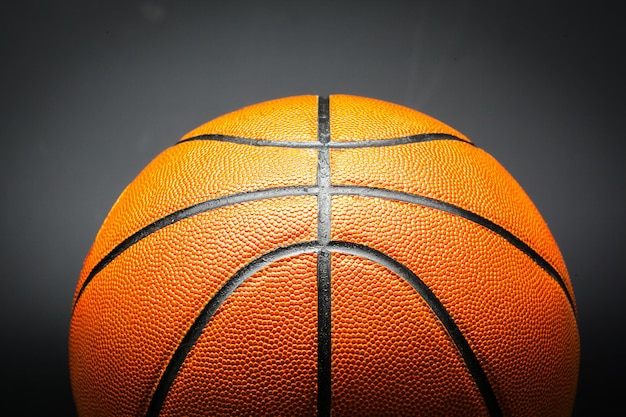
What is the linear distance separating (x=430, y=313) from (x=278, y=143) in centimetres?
55

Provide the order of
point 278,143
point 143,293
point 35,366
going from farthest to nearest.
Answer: point 35,366 → point 278,143 → point 143,293

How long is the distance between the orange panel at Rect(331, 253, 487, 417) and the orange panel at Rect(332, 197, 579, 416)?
6 centimetres

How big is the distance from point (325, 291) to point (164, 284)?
365 millimetres

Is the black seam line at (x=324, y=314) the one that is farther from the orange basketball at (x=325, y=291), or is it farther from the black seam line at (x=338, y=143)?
the black seam line at (x=338, y=143)

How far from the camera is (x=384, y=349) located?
1.60 m

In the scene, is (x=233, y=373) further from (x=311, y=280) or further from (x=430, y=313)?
(x=430, y=313)

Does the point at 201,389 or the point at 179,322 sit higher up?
the point at 179,322

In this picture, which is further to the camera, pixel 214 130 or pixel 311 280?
pixel 214 130

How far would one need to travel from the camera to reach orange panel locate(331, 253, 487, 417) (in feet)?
5.23

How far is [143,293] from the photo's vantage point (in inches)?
68.2

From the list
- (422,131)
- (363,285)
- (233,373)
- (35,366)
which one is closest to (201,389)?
(233,373)

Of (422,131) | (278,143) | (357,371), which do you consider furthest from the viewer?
(422,131)

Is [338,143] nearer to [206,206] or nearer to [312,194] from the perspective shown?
[312,194]

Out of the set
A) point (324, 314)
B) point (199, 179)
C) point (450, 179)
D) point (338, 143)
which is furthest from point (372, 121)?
point (324, 314)
